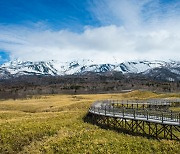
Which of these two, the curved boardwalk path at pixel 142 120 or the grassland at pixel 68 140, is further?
the curved boardwalk path at pixel 142 120

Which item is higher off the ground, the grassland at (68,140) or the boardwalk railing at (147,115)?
the boardwalk railing at (147,115)

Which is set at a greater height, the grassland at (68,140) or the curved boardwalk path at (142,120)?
the curved boardwalk path at (142,120)

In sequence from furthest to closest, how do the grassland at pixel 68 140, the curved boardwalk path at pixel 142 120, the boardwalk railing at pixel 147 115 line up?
the curved boardwalk path at pixel 142 120 < the boardwalk railing at pixel 147 115 < the grassland at pixel 68 140

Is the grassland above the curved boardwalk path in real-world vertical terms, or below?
below

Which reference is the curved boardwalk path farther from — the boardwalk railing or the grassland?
the grassland

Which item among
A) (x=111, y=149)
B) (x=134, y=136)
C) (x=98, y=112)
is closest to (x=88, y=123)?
(x=98, y=112)

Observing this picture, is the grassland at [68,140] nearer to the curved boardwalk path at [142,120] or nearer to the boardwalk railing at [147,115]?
the curved boardwalk path at [142,120]

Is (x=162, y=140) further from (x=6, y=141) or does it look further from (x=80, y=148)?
(x=6, y=141)

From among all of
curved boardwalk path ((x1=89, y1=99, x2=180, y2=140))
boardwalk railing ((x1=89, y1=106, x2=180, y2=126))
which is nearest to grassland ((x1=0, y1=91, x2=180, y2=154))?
curved boardwalk path ((x1=89, y1=99, x2=180, y2=140))

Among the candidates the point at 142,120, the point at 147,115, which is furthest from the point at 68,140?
the point at 147,115

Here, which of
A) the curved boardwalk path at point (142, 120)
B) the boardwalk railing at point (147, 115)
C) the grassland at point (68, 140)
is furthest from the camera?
the curved boardwalk path at point (142, 120)

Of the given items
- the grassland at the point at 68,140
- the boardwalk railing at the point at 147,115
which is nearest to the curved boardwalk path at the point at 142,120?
the boardwalk railing at the point at 147,115

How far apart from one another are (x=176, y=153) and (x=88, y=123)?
1004 inches

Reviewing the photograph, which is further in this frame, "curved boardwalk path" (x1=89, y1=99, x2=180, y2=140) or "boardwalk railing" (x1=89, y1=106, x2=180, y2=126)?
"curved boardwalk path" (x1=89, y1=99, x2=180, y2=140)
